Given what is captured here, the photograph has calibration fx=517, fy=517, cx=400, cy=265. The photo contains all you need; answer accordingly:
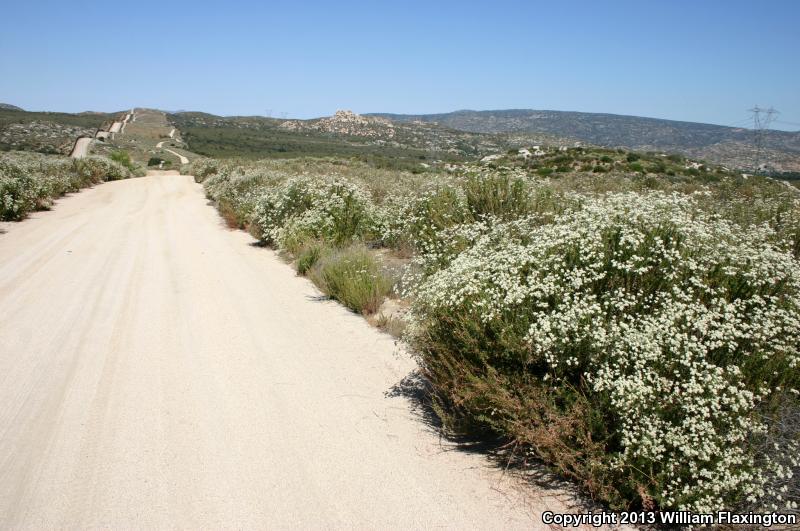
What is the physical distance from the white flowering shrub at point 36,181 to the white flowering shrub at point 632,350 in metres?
17.3

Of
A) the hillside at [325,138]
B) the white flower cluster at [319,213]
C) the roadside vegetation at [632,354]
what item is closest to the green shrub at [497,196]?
the roadside vegetation at [632,354]

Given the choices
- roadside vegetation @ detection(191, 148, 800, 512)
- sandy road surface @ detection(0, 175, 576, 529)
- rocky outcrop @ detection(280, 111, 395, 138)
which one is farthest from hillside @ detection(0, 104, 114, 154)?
roadside vegetation @ detection(191, 148, 800, 512)

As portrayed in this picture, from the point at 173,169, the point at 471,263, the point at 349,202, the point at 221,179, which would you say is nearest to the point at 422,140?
the point at 173,169

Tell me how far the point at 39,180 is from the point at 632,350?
2212 cm

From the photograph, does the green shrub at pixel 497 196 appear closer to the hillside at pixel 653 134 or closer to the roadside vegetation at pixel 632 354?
the roadside vegetation at pixel 632 354

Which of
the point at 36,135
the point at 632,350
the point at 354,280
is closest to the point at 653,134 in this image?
the point at 354,280

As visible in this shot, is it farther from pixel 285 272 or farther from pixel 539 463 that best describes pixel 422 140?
pixel 539 463

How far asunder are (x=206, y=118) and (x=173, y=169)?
9390 centimetres

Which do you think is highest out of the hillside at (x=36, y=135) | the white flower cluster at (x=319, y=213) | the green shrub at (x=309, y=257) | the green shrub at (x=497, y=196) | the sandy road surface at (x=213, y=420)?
the hillside at (x=36, y=135)

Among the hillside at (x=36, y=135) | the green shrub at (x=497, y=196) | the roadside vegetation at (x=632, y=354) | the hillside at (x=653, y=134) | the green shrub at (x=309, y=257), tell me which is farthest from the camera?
the hillside at (x=36, y=135)

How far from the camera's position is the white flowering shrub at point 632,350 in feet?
10.5

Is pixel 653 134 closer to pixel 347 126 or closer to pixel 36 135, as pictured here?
pixel 347 126

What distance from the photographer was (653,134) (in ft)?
263

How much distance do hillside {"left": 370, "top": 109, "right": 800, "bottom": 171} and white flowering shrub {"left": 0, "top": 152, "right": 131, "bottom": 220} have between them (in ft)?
118
